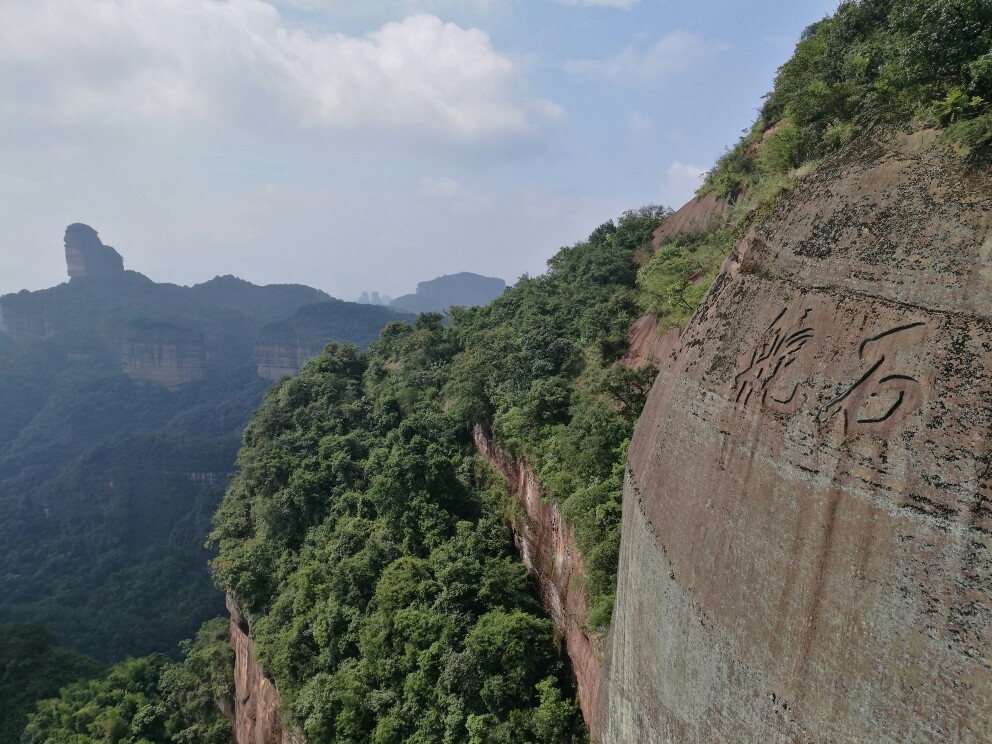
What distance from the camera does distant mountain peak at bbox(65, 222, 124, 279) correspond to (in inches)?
5123

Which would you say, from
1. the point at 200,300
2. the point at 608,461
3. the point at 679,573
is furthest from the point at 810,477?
the point at 200,300

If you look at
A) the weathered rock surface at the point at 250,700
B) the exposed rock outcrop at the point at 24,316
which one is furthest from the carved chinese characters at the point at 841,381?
the exposed rock outcrop at the point at 24,316

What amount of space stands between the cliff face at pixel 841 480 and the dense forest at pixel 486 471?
3.65 ft

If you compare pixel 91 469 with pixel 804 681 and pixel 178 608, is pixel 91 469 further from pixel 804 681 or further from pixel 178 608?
pixel 804 681

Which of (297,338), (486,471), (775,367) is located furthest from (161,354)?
(775,367)

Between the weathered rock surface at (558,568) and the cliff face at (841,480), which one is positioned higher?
the cliff face at (841,480)

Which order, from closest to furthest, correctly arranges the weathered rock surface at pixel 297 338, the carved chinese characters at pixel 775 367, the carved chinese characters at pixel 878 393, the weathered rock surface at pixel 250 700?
the carved chinese characters at pixel 878 393 < the carved chinese characters at pixel 775 367 < the weathered rock surface at pixel 250 700 < the weathered rock surface at pixel 297 338

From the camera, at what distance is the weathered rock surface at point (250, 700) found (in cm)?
1909

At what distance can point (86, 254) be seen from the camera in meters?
131

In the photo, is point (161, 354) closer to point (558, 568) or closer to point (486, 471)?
point (486, 471)

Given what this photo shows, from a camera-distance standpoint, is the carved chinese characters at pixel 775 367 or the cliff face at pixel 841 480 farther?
Answer: the carved chinese characters at pixel 775 367

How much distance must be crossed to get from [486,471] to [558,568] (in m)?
6.22

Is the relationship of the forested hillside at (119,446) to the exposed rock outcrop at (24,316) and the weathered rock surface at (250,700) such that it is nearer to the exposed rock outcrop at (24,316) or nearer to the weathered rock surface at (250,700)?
the exposed rock outcrop at (24,316)

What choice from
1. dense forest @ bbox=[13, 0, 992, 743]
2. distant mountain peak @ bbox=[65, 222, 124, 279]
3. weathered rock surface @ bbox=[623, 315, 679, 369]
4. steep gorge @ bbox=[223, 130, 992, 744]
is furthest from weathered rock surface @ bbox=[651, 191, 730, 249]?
distant mountain peak @ bbox=[65, 222, 124, 279]
